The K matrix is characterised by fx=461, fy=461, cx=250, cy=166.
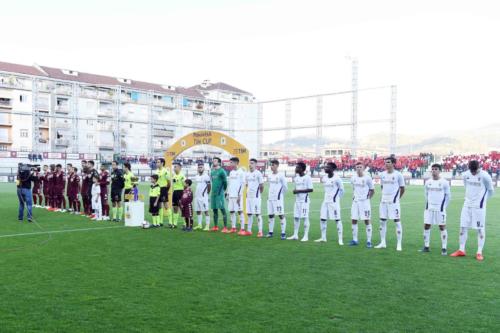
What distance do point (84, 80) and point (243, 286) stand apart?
65381 mm

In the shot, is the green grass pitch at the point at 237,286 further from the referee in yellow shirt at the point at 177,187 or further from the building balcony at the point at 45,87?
the building balcony at the point at 45,87

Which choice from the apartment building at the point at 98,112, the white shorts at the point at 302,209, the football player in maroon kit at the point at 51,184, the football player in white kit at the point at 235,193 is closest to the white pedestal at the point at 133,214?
the football player in white kit at the point at 235,193

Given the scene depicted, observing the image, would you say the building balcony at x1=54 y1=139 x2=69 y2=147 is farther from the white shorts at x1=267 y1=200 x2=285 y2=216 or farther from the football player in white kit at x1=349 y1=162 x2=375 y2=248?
the football player in white kit at x1=349 y1=162 x2=375 y2=248

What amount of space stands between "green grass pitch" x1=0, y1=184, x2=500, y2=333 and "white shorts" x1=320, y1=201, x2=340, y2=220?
67cm

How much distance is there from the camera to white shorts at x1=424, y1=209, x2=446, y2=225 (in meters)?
9.77

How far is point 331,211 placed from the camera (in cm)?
1112

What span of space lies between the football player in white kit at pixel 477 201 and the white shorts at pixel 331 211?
276 cm

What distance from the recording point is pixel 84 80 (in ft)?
217

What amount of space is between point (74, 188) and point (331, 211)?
10948 millimetres

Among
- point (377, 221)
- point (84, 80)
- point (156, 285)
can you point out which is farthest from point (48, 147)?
point (156, 285)

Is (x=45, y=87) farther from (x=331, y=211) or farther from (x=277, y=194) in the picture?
(x=331, y=211)

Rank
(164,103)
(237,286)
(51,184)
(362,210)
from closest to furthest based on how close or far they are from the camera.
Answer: (237,286) → (362,210) → (51,184) → (164,103)

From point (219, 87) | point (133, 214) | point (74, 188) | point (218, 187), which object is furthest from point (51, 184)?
point (219, 87)

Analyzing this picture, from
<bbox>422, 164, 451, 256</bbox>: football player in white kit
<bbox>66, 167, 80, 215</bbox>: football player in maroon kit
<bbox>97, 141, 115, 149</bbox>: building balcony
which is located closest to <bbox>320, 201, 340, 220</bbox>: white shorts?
<bbox>422, 164, 451, 256</bbox>: football player in white kit
